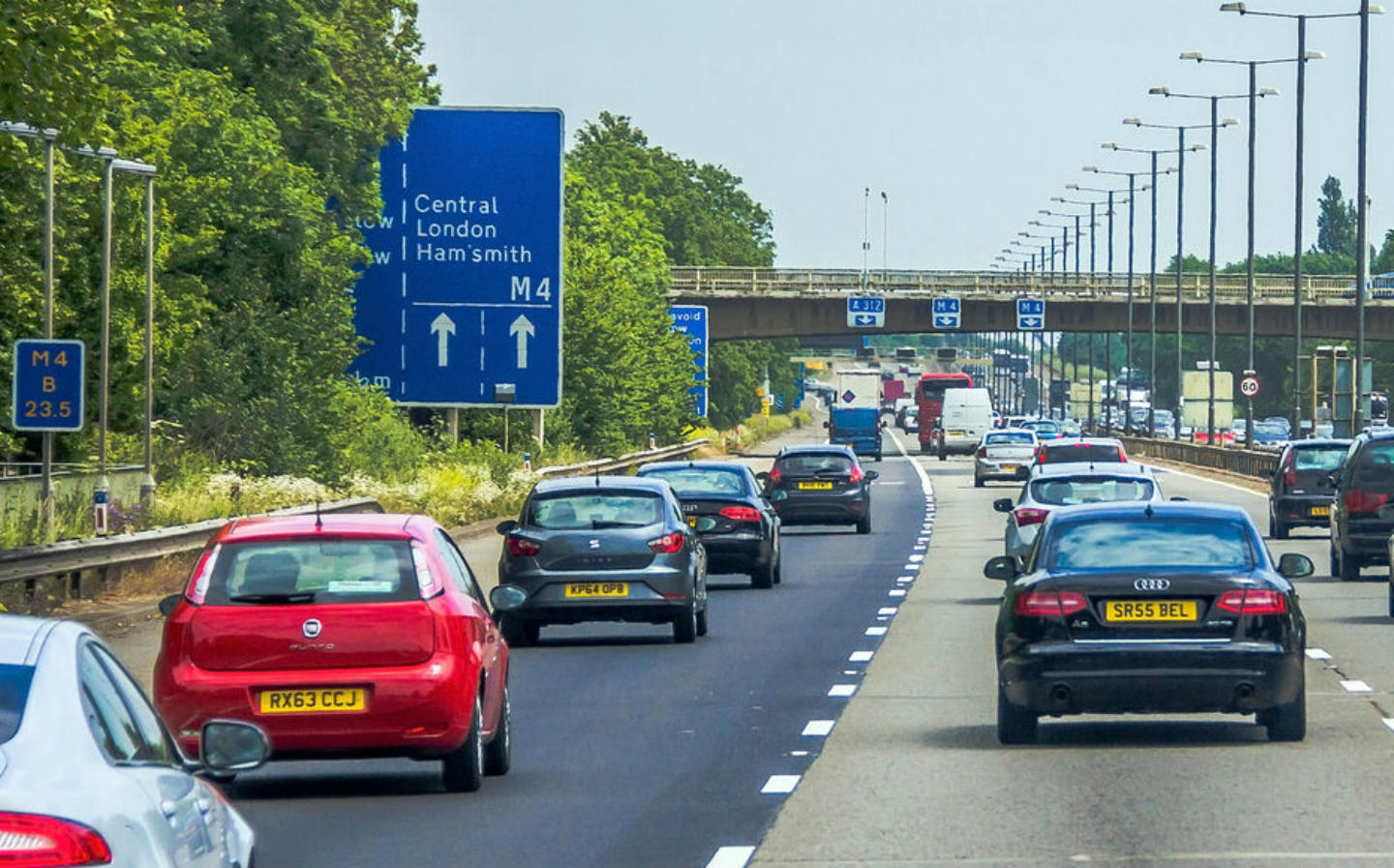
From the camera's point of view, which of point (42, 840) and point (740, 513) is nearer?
point (42, 840)

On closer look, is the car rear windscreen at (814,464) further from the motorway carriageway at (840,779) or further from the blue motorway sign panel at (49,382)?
the motorway carriageway at (840,779)

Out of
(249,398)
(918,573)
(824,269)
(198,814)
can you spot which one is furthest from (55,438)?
(824,269)

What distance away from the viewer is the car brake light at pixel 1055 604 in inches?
615

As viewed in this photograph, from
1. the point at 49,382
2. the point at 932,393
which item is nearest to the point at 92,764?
the point at 49,382

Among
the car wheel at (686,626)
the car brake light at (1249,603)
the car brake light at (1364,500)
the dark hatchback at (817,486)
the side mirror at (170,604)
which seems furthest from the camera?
the dark hatchback at (817,486)

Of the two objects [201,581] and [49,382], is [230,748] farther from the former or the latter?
[49,382]

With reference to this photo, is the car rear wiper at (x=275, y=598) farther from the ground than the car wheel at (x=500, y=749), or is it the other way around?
the car rear wiper at (x=275, y=598)

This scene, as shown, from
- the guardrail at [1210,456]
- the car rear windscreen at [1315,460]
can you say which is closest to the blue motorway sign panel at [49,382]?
the car rear windscreen at [1315,460]

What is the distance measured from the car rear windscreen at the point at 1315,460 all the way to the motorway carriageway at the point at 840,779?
18712mm

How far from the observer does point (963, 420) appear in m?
108

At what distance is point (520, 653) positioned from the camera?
23688mm

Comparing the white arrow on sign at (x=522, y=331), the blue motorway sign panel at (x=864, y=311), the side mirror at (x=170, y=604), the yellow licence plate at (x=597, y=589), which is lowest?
the yellow licence plate at (x=597, y=589)

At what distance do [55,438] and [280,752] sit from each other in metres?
31.5

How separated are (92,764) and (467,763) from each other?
7639mm
